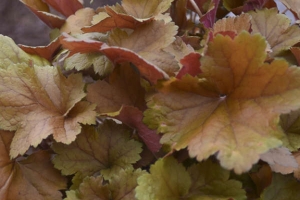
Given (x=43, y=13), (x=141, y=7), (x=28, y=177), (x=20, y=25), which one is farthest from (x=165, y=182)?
(x=20, y=25)

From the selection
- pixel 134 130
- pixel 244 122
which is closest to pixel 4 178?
pixel 134 130

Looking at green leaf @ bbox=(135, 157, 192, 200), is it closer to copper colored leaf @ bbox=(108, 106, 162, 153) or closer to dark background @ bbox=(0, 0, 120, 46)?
copper colored leaf @ bbox=(108, 106, 162, 153)

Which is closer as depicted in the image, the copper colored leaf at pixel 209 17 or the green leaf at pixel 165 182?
the green leaf at pixel 165 182

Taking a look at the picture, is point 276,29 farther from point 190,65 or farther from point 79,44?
point 79,44

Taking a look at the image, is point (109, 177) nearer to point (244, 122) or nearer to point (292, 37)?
point (244, 122)

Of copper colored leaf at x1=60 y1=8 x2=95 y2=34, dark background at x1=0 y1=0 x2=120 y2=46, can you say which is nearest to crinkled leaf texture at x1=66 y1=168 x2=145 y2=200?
copper colored leaf at x1=60 y1=8 x2=95 y2=34

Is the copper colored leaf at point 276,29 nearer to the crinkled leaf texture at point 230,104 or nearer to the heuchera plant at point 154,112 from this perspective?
the heuchera plant at point 154,112

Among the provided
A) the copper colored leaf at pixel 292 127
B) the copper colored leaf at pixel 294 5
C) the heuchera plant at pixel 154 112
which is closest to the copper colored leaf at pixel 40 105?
the heuchera plant at pixel 154 112
